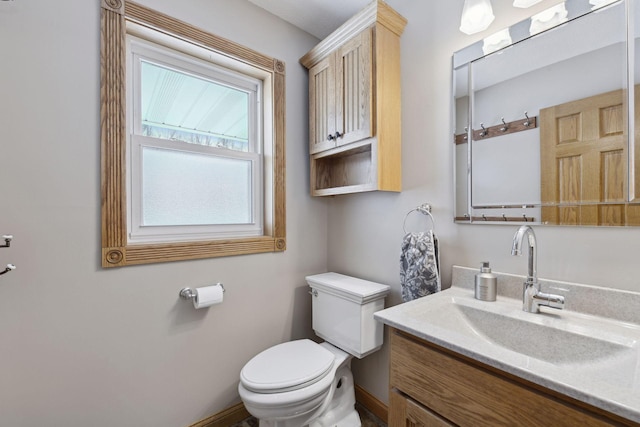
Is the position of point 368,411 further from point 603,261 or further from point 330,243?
point 603,261

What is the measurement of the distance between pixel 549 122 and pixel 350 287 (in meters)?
1.12

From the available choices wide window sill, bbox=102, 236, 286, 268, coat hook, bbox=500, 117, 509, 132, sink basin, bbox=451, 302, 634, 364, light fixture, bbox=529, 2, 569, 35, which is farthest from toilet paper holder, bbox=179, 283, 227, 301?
light fixture, bbox=529, 2, 569, 35

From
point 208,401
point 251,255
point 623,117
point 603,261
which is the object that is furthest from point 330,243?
point 623,117

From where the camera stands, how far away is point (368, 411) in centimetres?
164

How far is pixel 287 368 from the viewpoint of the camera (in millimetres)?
1271

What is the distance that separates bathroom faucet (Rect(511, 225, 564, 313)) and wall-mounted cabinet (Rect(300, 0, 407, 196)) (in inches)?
24.5

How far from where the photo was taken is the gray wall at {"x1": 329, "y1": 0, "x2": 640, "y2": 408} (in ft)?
3.02

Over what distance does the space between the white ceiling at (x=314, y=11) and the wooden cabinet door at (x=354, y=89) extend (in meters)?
0.30

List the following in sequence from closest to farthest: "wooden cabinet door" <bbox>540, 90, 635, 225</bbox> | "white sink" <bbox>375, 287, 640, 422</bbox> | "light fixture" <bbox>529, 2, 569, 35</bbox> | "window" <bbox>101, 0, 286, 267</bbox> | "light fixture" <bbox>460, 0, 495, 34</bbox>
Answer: "white sink" <bbox>375, 287, 640, 422</bbox>
"wooden cabinet door" <bbox>540, 90, 635, 225</bbox>
"light fixture" <bbox>529, 2, 569, 35</bbox>
"light fixture" <bbox>460, 0, 495, 34</bbox>
"window" <bbox>101, 0, 286, 267</bbox>

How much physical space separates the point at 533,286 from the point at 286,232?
49.5 inches

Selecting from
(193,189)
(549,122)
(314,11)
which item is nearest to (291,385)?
(193,189)

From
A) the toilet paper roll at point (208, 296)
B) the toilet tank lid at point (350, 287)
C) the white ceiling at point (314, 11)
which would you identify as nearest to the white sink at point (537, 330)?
the toilet tank lid at point (350, 287)

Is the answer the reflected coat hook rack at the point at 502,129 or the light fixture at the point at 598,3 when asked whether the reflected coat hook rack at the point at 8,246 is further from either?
the light fixture at the point at 598,3

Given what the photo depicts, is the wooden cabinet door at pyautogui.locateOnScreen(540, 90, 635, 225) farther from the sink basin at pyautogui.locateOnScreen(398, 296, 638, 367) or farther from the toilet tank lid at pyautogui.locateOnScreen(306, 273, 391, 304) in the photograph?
the toilet tank lid at pyautogui.locateOnScreen(306, 273, 391, 304)
